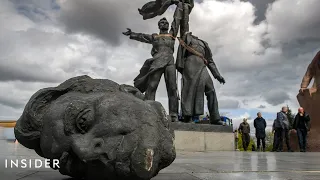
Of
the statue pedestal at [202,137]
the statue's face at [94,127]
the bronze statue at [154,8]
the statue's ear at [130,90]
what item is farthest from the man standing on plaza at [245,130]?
the statue's face at [94,127]

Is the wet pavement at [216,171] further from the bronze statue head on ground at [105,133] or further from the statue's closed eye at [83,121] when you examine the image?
the statue's closed eye at [83,121]

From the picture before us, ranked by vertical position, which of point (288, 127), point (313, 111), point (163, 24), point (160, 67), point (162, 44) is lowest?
point (288, 127)

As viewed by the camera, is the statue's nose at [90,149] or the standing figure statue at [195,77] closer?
the statue's nose at [90,149]

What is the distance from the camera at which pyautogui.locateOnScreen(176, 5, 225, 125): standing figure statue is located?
10211mm

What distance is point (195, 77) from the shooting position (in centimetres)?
1020

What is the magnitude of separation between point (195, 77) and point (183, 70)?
1.62 feet

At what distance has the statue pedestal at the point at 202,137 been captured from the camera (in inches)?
373

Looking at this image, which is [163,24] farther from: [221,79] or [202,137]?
[202,137]

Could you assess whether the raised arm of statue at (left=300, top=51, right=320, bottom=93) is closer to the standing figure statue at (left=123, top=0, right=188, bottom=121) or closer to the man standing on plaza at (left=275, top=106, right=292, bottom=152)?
the man standing on plaza at (left=275, top=106, right=292, bottom=152)

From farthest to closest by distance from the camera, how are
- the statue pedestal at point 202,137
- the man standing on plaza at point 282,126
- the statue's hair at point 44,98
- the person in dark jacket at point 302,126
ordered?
the man standing on plaza at point 282,126, the person in dark jacket at point 302,126, the statue pedestal at point 202,137, the statue's hair at point 44,98

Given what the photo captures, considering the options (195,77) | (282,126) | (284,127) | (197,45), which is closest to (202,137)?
(195,77)

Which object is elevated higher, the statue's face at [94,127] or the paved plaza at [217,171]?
the statue's face at [94,127]

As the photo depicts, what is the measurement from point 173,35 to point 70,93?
338 inches

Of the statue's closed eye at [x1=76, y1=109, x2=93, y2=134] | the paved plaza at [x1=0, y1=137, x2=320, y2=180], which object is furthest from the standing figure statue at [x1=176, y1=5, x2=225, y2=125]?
the statue's closed eye at [x1=76, y1=109, x2=93, y2=134]
